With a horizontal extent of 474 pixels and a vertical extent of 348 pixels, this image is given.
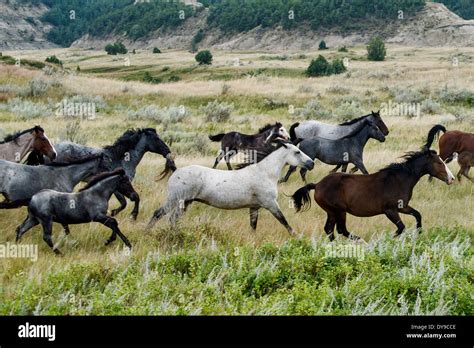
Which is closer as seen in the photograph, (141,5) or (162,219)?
(162,219)

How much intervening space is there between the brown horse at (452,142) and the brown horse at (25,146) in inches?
350

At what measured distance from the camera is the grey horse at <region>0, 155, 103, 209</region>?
28.8 feet

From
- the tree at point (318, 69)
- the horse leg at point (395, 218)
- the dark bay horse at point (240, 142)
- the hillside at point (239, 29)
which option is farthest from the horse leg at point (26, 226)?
the hillside at point (239, 29)

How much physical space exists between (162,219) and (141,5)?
152 metres

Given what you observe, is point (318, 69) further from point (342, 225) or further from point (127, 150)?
point (342, 225)

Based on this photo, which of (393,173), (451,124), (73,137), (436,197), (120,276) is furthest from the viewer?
(451,124)

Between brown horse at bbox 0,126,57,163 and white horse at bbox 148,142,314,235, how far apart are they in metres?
2.70

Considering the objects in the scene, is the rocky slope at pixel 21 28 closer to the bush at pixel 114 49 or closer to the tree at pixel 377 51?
the bush at pixel 114 49

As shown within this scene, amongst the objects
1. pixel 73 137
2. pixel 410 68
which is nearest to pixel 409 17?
pixel 410 68

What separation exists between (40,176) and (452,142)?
10155 mm

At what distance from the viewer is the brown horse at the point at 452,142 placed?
13914mm
